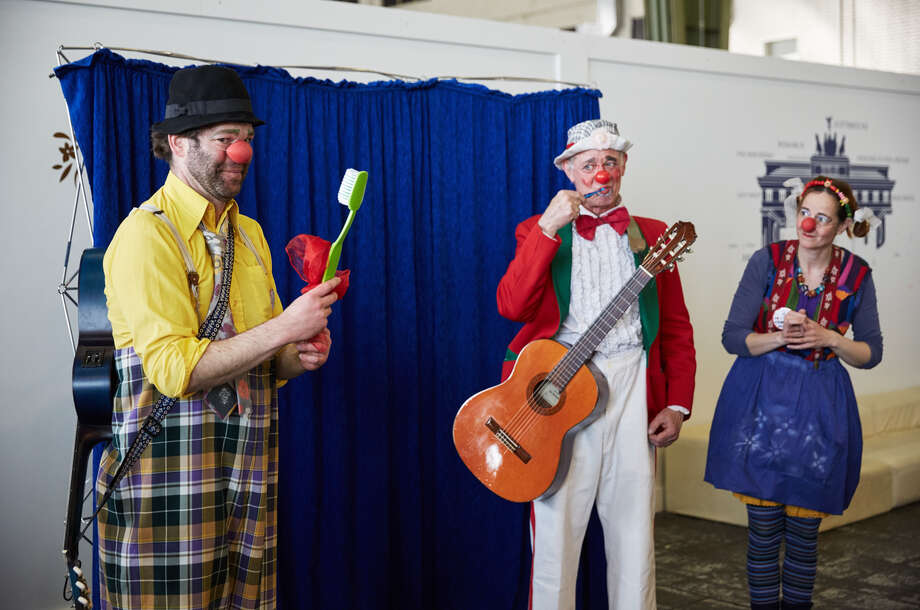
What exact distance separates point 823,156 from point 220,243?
4975mm

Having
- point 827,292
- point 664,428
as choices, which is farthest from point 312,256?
point 827,292

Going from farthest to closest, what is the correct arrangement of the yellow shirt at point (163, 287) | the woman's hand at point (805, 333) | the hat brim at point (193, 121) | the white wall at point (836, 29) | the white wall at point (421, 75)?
the white wall at point (836, 29)
the white wall at point (421, 75)
the woman's hand at point (805, 333)
the hat brim at point (193, 121)
the yellow shirt at point (163, 287)

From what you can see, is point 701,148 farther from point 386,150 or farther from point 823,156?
point 386,150

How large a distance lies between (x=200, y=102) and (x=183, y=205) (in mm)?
238

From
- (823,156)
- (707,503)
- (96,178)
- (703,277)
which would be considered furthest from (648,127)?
(96,178)

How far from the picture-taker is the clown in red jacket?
2664 mm

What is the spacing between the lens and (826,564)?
427 cm

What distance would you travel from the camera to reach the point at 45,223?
3.37 meters

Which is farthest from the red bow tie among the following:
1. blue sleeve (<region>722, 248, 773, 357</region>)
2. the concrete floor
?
the concrete floor

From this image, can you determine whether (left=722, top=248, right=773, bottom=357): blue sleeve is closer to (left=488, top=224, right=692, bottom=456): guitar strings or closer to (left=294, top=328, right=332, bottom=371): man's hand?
(left=488, top=224, right=692, bottom=456): guitar strings

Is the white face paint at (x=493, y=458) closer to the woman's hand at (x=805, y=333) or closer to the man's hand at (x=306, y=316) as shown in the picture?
the man's hand at (x=306, y=316)

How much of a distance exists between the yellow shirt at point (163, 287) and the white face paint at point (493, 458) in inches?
35.9

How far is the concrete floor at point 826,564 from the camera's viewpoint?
3.82 m

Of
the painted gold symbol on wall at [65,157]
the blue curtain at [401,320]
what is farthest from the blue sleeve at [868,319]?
the painted gold symbol on wall at [65,157]
